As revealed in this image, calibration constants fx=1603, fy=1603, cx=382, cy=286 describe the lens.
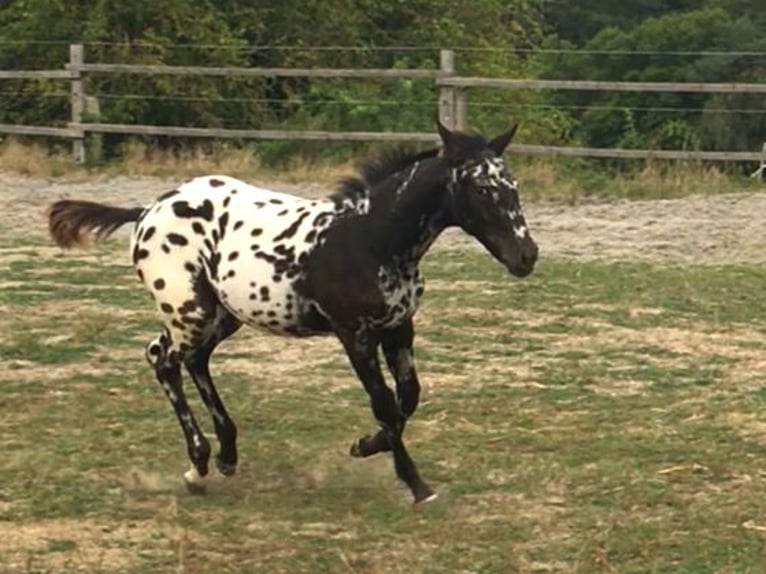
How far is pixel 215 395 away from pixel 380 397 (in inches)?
36.7

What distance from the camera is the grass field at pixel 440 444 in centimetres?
566

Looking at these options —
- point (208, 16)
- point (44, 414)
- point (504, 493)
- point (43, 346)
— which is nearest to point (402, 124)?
point (208, 16)

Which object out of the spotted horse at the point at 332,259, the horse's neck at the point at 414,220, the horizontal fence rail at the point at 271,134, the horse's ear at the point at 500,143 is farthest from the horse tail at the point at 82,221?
the horizontal fence rail at the point at 271,134

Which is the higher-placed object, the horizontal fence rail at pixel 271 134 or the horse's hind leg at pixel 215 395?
the horse's hind leg at pixel 215 395

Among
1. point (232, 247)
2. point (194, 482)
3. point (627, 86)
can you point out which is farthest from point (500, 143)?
point (627, 86)

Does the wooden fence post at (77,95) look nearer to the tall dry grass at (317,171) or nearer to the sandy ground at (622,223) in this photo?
the tall dry grass at (317,171)

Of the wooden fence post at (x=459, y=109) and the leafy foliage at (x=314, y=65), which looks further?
the leafy foliage at (x=314, y=65)

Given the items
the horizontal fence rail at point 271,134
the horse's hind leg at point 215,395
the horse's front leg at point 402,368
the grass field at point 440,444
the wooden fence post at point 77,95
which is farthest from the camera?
the wooden fence post at point 77,95

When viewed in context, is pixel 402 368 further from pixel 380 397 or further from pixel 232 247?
pixel 232 247

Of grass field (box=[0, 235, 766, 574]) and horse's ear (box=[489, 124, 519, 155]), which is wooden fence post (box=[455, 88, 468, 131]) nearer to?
grass field (box=[0, 235, 766, 574])

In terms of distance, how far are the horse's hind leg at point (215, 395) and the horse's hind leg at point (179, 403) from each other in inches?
3.1

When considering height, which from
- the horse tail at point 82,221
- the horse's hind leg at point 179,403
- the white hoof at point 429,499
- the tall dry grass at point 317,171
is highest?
the horse tail at point 82,221

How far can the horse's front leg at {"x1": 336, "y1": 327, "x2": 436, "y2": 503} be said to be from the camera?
619 centimetres

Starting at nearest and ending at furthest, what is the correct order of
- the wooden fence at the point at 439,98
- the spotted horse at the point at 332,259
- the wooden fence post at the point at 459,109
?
1. the spotted horse at the point at 332,259
2. the wooden fence at the point at 439,98
3. the wooden fence post at the point at 459,109
